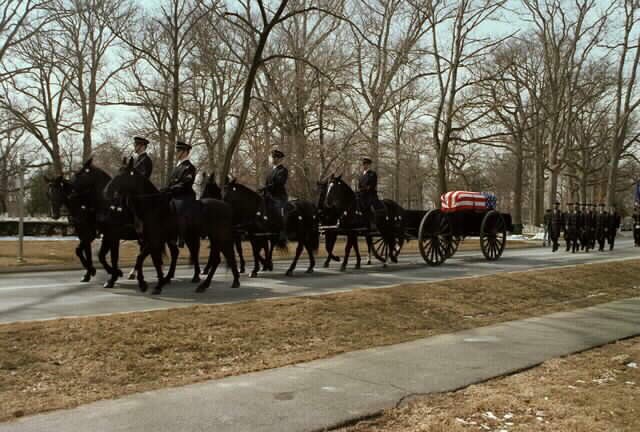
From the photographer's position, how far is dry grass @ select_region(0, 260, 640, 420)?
6.32 m

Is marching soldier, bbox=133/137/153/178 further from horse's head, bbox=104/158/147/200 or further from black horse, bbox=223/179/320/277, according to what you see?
black horse, bbox=223/179/320/277

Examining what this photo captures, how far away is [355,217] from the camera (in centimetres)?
1778

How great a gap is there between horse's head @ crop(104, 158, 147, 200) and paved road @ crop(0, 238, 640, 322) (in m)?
1.81

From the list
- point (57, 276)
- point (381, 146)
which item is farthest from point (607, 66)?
point (57, 276)

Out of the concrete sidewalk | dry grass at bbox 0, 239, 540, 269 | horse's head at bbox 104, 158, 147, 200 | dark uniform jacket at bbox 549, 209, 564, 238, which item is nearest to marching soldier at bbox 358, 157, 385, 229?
dry grass at bbox 0, 239, 540, 269

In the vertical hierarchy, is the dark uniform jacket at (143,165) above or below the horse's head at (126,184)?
above

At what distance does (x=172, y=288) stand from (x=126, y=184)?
2.31 meters

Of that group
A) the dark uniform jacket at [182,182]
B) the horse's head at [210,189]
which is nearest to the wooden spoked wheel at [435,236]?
the horse's head at [210,189]

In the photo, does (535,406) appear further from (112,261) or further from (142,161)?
(112,261)

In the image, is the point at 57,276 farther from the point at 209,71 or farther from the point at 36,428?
the point at 209,71

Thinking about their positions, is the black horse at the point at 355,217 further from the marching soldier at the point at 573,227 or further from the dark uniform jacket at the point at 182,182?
the marching soldier at the point at 573,227

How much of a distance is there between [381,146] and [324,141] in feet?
10.5

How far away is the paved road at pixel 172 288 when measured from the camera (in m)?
10.3

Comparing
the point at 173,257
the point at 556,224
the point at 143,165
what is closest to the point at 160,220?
the point at 173,257
